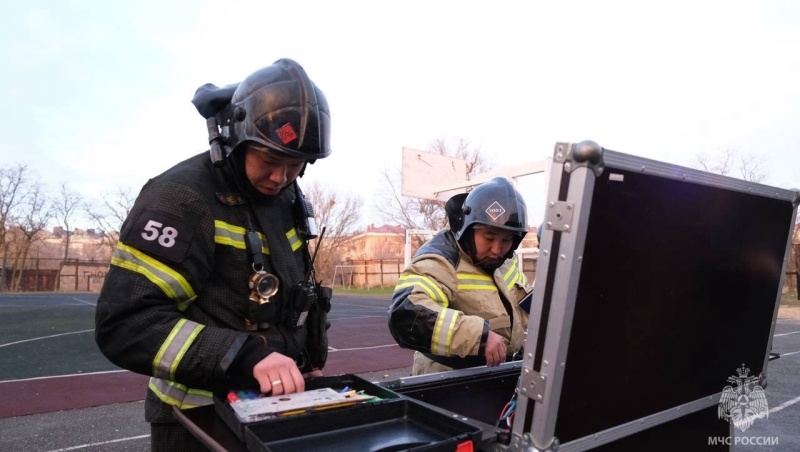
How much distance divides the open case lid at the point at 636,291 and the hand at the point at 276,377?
23.3 inches

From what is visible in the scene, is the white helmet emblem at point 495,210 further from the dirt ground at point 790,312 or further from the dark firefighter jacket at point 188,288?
the dirt ground at point 790,312

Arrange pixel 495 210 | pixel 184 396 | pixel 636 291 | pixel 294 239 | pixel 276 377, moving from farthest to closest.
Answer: pixel 495 210
pixel 294 239
pixel 184 396
pixel 276 377
pixel 636 291

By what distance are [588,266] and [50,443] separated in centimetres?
539

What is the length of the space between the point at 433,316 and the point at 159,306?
3.57ft

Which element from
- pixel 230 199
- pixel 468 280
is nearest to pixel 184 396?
pixel 230 199

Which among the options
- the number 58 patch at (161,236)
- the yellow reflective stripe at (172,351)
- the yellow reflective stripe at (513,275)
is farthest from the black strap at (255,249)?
the yellow reflective stripe at (513,275)

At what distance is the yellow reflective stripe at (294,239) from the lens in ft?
6.51

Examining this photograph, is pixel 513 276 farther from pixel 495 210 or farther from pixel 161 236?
pixel 161 236

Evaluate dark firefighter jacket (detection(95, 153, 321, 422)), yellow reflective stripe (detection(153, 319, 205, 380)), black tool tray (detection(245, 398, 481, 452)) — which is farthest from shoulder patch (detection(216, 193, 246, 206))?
black tool tray (detection(245, 398, 481, 452))

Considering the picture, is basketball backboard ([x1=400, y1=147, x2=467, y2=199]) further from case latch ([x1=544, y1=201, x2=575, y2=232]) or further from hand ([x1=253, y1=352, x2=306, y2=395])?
case latch ([x1=544, y1=201, x2=575, y2=232])

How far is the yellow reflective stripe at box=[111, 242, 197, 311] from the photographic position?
142cm

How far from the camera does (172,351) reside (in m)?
1.38

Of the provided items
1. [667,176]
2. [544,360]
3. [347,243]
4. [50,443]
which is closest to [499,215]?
[667,176]

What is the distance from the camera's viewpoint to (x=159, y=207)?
150 cm
